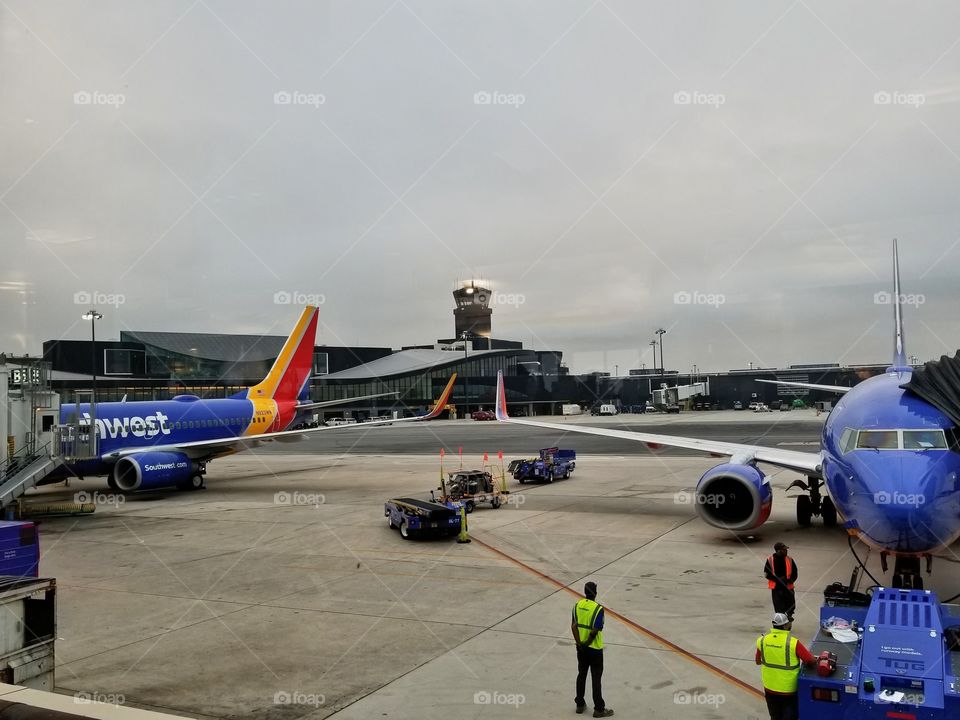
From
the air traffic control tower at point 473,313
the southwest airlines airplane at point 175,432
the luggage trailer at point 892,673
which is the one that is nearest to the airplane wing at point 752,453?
the southwest airlines airplane at point 175,432

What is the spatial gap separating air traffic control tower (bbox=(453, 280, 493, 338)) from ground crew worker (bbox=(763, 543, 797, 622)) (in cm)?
13919

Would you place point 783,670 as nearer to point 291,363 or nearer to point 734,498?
point 734,498

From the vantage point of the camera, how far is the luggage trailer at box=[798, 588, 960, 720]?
6.63 metres

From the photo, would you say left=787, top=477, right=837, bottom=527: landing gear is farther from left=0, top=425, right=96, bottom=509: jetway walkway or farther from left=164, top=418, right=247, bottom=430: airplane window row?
left=164, top=418, right=247, bottom=430: airplane window row

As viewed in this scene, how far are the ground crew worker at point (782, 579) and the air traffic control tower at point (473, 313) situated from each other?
139m

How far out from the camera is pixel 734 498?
61.0ft

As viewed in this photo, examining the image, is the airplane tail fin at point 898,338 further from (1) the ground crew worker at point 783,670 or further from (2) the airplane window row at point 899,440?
(1) the ground crew worker at point 783,670

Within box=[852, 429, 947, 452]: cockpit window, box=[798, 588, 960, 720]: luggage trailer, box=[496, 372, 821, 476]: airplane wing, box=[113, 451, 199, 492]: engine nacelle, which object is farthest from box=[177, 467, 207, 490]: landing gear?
box=[798, 588, 960, 720]: luggage trailer

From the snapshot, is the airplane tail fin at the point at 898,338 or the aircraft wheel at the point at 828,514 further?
the aircraft wheel at the point at 828,514

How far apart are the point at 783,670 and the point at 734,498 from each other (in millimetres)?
12034

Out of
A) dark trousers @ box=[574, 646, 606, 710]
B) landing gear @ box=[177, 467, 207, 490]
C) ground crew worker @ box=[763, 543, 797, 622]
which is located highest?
ground crew worker @ box=[763, 543, 797, 622]

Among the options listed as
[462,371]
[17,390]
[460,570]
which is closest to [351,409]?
[462,371]

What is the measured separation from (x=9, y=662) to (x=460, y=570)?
1001 centimetres

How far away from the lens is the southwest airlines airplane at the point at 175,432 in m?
29.5
